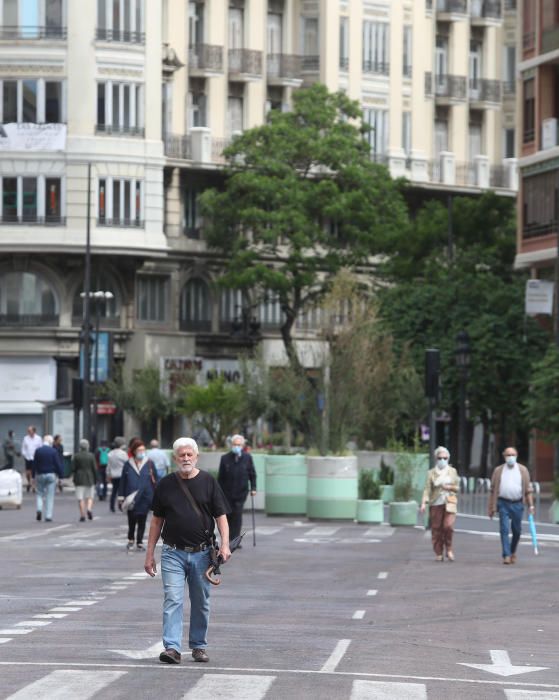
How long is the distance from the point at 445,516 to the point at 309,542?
4932 mm

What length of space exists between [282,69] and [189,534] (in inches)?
2544

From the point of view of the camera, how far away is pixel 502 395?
64875 millimetres

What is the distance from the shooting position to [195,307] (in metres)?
77.3

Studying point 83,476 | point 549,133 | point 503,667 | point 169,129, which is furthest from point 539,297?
point 503,667

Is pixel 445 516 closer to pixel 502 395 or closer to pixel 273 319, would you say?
pixel 502 395

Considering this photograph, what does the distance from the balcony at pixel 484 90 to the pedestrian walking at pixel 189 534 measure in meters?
70.3

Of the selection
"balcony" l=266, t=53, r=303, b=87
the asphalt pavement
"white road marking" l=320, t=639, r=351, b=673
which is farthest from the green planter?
"balcony" l=266, t=53, r=303, b=87

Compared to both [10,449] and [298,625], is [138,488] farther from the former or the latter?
[10,449]

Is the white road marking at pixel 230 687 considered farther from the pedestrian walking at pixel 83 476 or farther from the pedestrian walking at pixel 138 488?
the pedestrian walking at pixel 83 476

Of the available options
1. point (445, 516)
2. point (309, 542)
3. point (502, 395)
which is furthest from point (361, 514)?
point (502, 395)

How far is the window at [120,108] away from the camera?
2867 inches

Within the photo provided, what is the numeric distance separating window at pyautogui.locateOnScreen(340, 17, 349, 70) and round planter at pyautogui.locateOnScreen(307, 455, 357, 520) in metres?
38.3

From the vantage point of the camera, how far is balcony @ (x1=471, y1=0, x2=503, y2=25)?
278 feet

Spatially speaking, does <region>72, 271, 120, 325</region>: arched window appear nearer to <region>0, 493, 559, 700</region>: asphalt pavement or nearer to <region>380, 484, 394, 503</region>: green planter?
<region>380, 484, 394, 503</region>: green planter
